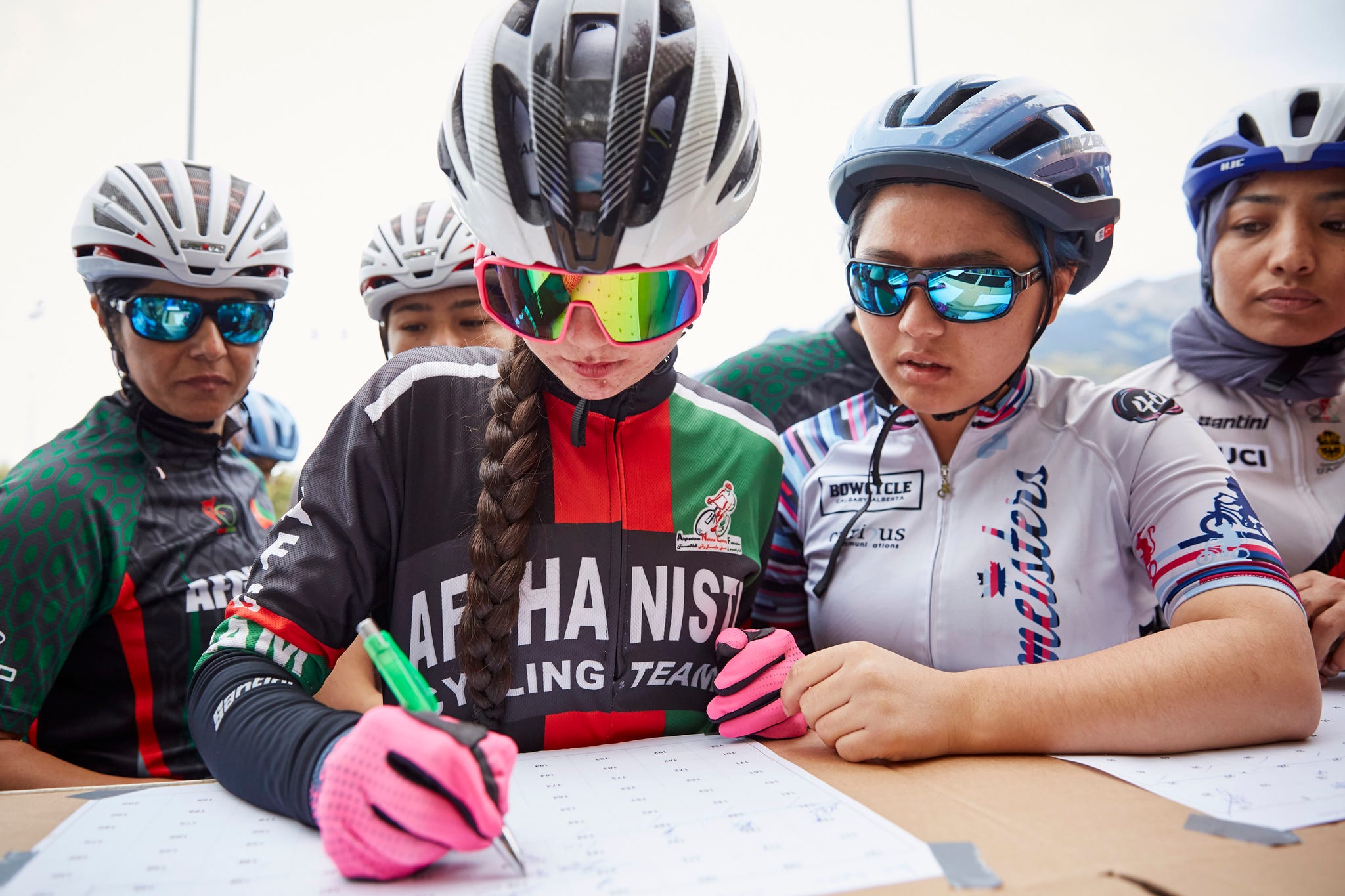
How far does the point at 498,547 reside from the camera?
114 cm

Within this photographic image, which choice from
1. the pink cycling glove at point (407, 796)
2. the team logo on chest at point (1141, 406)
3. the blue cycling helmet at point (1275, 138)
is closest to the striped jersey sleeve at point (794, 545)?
the team logo on chest at point (1141, 406)

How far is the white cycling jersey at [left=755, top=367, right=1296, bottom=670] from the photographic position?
126cm

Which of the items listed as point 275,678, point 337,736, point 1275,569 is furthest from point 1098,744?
point 275,678

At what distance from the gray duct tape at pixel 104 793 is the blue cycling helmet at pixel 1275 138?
237 cm

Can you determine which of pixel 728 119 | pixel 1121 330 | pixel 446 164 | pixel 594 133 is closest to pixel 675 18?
pixel 728 119

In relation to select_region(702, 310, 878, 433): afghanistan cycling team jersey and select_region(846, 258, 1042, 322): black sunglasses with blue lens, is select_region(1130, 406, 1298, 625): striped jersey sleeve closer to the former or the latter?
select_region(846, 258, 1042, 322): black sunglasses with blue lens

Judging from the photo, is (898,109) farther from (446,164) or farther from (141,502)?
A: (141,502)

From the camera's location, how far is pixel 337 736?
34.3 inches

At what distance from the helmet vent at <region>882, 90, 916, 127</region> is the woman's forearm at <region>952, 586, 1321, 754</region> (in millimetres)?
908

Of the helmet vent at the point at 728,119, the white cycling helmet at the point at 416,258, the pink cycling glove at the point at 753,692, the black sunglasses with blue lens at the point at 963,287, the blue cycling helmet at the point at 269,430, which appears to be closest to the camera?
the helmet vent at the point at 728,119

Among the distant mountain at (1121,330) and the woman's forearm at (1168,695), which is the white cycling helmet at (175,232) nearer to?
the woman's forearm at (1168,695)

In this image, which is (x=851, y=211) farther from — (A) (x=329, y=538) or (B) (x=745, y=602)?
(A) (x=329, y=538)

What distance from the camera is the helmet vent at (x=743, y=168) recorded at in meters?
1.10

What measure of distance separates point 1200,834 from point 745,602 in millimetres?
723
